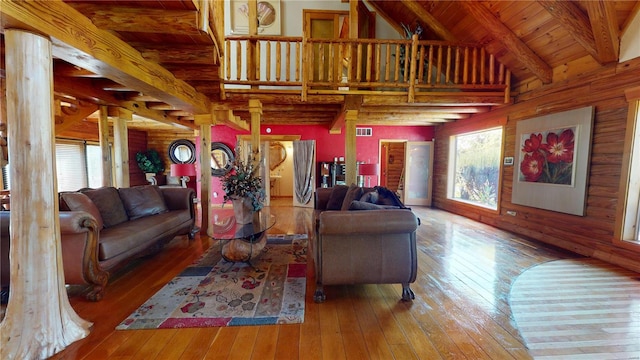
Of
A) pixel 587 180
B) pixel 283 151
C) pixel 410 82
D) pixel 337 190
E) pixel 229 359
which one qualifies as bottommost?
pixel 229 359

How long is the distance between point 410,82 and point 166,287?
4312 millimetres

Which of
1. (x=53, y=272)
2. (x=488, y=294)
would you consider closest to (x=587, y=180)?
(x=488, y=294)

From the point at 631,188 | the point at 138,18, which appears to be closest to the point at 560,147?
the point at 631,188

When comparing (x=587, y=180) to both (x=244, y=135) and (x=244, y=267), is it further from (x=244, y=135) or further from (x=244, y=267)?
(x=244, y=135)

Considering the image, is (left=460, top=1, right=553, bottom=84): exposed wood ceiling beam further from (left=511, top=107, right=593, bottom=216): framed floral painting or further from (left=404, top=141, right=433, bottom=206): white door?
(left=404, top=141, right=433, bottom=206): white door

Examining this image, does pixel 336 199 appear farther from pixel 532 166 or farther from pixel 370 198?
pixel 532 166

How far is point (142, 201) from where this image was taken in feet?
11.5

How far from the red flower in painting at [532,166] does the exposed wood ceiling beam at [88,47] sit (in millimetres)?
5332

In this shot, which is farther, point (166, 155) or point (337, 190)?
point (166, 155)

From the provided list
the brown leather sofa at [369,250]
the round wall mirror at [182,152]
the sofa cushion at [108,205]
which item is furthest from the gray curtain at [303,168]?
the brown leather sofa at [369,250]

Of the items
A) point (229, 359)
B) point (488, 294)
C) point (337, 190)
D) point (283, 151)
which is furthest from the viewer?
point (283, 151)

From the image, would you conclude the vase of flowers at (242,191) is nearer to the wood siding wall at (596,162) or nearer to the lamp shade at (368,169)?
the lamp shade at (368,169)

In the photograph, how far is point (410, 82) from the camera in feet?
13.4

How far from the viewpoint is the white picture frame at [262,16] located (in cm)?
564
